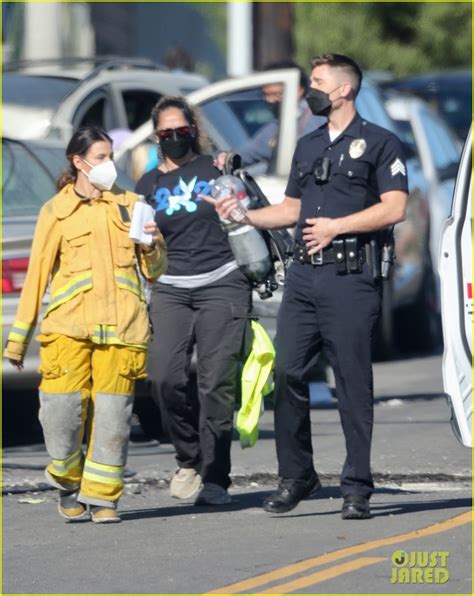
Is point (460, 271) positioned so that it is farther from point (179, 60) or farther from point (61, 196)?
point (179, 60)

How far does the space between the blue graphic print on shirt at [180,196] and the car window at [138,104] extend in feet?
16.5

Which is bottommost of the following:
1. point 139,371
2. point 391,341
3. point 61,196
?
point 391,341

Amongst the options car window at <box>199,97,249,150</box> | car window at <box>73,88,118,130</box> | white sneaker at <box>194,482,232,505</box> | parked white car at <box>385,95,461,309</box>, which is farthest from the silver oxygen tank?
parked white car at <box>385,95,461,309</box>

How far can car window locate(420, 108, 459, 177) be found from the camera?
16.0 m

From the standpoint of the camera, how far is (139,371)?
7.89 m

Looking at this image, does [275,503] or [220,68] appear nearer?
[275,503]

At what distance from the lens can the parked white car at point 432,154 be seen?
15.6 m

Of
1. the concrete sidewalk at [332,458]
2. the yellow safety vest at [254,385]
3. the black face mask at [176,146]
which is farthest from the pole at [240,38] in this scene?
the yellow safety vest at [254,385]

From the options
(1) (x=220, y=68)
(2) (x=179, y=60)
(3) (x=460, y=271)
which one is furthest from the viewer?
(1) (x=220, y=68)

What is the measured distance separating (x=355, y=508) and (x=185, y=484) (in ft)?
3.57

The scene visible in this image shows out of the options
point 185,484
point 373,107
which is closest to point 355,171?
point 185,484

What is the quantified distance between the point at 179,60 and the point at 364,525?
11012 millimetres

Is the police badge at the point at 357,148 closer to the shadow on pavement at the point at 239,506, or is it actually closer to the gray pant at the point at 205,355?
the gray pant at the point at 205,355

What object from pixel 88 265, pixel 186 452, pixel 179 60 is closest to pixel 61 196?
pixel 88 265
